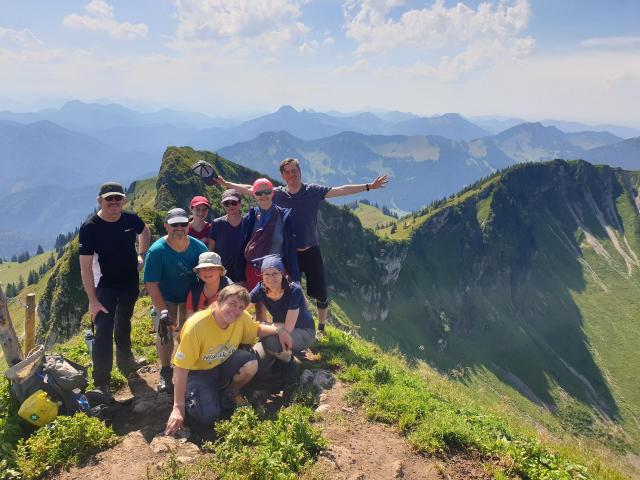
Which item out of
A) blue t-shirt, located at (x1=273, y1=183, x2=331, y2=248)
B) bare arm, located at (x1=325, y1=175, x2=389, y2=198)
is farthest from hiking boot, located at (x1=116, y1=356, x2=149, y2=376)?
bare arm, located at (x1=325, y1=175, x2=389, y2=198)

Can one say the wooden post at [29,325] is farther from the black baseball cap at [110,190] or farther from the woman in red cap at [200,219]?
the woman in red cap at [200,219]

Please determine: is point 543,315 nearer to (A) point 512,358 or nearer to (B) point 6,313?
(A) point 512,358

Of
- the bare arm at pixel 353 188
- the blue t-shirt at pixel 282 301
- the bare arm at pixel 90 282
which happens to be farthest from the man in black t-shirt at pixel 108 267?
the bare arm at pixel 353 188

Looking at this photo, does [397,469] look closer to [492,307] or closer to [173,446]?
[173,446]

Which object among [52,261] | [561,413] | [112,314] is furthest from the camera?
[52,261]

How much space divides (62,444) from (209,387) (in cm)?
277

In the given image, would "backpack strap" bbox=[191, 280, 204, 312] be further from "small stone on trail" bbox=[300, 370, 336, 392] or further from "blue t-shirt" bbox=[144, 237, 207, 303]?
"small stone on trail" bbox=[300, 370, 336, 392]

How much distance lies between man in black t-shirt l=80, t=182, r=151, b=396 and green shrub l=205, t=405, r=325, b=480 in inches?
147

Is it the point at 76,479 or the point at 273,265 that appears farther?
the point at 273,265

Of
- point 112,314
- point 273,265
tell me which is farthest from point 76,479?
point 273,265

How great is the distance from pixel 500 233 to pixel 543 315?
41207 mm

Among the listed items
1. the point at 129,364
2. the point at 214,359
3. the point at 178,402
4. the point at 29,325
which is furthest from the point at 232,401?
the point at 29,325

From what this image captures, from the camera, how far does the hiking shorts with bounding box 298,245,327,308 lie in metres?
12.3

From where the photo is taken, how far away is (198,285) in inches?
374
